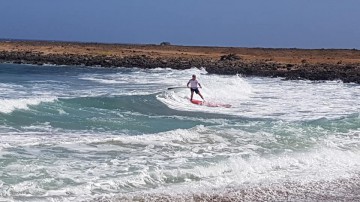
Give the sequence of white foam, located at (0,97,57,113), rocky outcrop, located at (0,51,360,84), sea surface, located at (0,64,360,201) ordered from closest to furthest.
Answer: sea surface, located at (0,64,360,201), white foam, located at (0,97,57,113), rocky outcrop, located at (0,51,360,84)

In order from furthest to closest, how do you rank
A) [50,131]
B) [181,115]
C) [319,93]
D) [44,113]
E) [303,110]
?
[319,93] → [303,110] → [181,115] → [44,113] → [50,131]

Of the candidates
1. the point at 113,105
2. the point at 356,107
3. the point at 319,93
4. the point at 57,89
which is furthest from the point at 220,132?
the point at 319,93

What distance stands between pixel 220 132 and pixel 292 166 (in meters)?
3.49

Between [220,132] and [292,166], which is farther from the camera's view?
[220,132]

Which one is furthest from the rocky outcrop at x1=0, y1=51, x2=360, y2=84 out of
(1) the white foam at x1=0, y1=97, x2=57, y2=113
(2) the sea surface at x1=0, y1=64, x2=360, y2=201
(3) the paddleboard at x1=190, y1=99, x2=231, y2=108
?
(1) the white foam at x1=0, y1=97, x2=57, y2=113

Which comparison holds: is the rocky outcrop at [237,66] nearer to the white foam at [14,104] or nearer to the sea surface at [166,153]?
the sea surface at [166,153]

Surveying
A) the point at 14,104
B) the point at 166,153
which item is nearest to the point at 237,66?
the point at 14,104

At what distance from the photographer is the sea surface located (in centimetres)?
973

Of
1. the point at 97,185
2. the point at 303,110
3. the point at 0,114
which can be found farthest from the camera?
the point at 303,110

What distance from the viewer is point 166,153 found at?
41.6ft

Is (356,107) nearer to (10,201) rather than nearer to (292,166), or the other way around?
(292,166)

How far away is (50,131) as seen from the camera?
15383mm

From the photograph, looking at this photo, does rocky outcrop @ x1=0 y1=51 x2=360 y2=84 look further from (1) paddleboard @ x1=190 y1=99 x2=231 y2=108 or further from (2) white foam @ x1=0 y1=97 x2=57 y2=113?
(2) white foam @ x1=0 y1=97 x2=57 y2=113

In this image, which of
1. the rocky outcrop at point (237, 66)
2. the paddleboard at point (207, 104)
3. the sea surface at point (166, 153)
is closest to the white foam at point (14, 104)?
the sea surface at point (166, 153)
